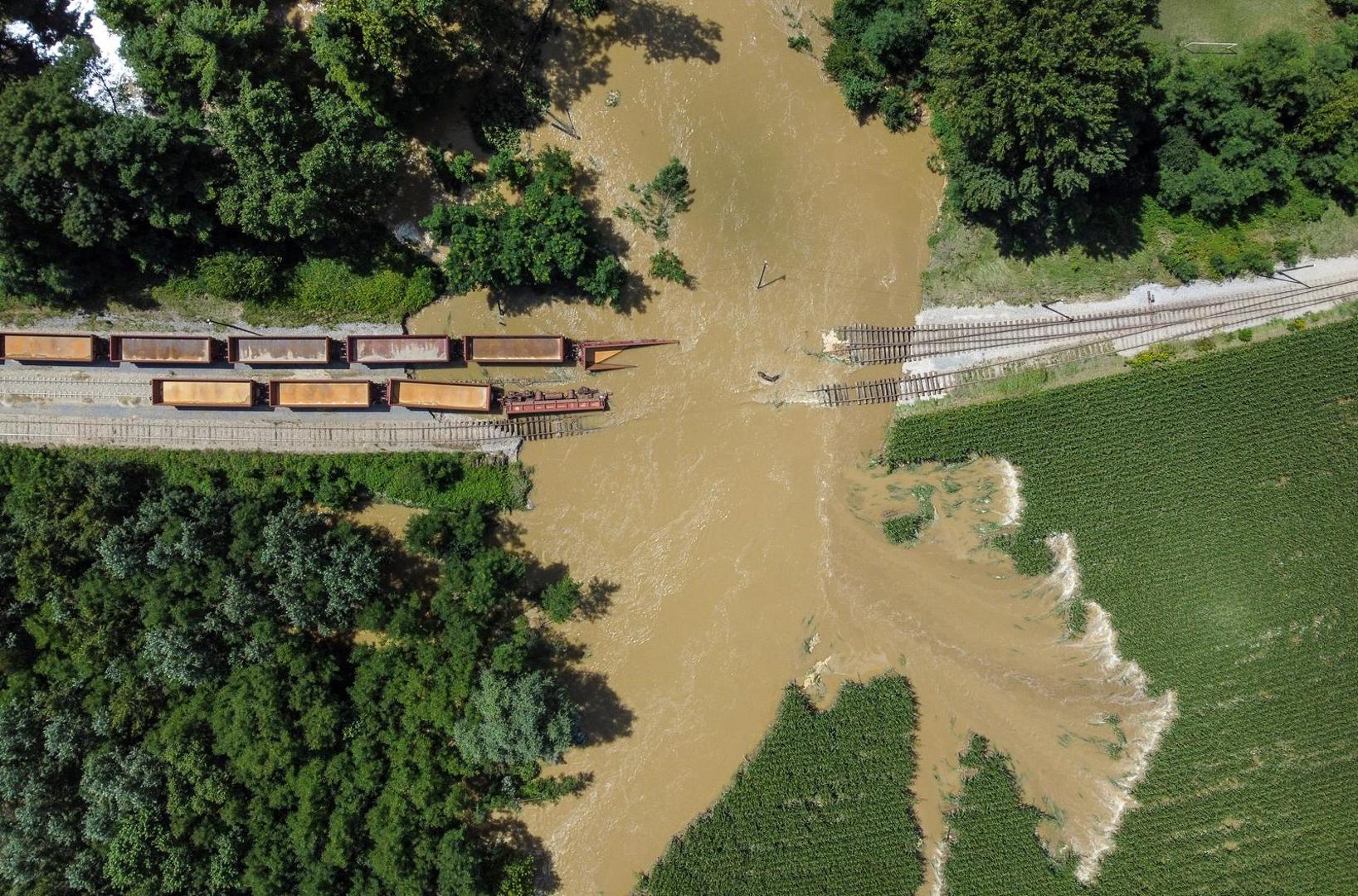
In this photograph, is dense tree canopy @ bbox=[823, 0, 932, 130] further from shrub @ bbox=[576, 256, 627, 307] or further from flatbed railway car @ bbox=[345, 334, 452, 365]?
flatbed railway car @ bbox=[345, 334, 452, 365]

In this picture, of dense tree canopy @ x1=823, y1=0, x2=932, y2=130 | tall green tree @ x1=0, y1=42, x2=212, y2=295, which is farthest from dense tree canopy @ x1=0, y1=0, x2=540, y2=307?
dense tree canopy @ x1=823, y1=0, x2=932, y2=130

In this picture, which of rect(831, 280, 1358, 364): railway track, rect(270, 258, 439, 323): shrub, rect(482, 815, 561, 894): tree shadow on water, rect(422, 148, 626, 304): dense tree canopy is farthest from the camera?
rect(831, 280, 1358, 364): railway track

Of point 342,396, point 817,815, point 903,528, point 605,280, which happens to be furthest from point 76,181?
point 817,815

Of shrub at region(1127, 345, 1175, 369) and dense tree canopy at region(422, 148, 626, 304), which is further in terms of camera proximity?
shrub at region(1127, 345, 1175, 369)

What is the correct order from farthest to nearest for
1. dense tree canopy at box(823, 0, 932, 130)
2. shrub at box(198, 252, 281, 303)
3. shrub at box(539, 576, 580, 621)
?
1. dense tree canopy at box(823, 0, 932, 130)
2. shrub at box(539, 576, 580, 621)
3. shrub at box(198, 252, 281, 303)

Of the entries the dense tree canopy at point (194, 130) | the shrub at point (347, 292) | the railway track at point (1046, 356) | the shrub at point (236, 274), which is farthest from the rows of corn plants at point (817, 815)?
the dense tree canopy at point (194, 130)

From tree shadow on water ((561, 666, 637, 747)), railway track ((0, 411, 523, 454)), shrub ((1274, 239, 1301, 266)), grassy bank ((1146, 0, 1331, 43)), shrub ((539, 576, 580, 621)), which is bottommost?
tree shadow on water ((561, 666, 637, 747))

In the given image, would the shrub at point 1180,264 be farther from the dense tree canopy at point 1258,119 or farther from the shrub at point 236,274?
the shrub at point 236,274
